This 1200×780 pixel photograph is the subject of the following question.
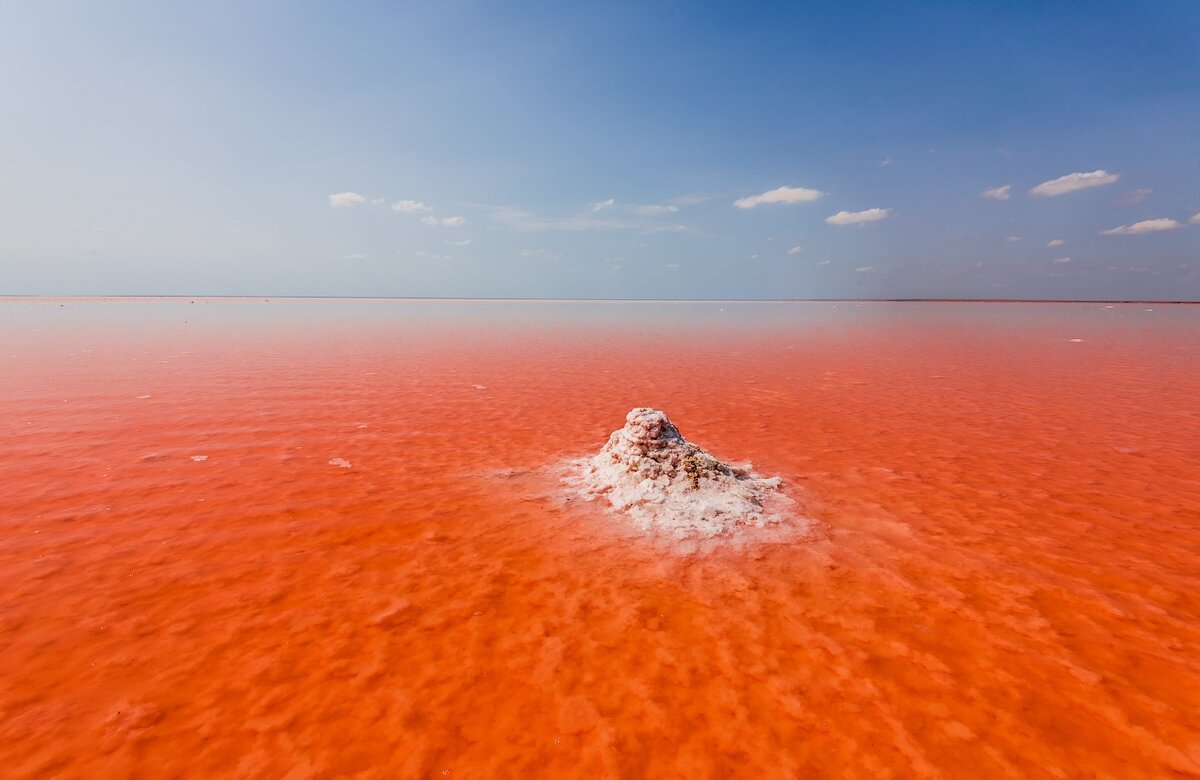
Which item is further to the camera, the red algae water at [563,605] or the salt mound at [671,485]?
the salt mound at [671,485]

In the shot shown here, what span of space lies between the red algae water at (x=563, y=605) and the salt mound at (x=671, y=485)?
1.53 feet

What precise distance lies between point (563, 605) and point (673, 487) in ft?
9.17

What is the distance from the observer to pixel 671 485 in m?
7.41

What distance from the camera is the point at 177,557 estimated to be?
575cm

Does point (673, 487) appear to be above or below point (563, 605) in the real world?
above

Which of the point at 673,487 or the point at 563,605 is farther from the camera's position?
the point at 673,487

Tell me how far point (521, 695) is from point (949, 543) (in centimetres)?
526

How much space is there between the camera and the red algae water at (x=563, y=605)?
3482 mm

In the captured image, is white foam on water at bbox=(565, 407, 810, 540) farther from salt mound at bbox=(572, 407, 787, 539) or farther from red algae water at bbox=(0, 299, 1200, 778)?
red algae water at bbox=(0, 299, 1200, 778)

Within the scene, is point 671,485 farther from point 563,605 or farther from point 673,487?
point 563,605

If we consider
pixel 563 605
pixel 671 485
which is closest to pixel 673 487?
pixel 671 485

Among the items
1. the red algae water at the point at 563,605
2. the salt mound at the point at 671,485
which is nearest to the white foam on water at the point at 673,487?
the salt mound at the point at 671,485

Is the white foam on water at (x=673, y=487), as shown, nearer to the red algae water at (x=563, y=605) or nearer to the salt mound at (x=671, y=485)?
the salt mound at (x=671, y=485)

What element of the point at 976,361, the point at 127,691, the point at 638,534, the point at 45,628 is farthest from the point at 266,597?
the point at 976,361
